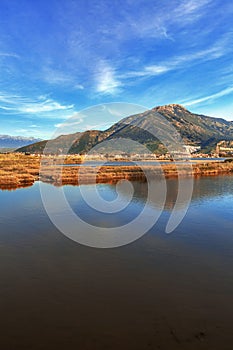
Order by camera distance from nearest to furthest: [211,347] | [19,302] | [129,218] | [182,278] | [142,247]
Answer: [211,347] → [19,302] → [182,278] → [142,247] → [129,218]

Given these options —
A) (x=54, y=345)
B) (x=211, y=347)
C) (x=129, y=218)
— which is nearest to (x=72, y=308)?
(x=54, y=345)

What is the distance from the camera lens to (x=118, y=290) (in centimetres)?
1348

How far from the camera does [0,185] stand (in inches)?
2039

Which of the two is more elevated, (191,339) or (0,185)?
(0,185)

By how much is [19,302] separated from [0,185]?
144 feet

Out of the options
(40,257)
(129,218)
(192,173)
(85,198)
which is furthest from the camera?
(192,173)

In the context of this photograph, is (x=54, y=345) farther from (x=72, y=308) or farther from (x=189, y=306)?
(x=189, y=306)

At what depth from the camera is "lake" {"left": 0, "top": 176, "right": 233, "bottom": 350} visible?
1000 cm

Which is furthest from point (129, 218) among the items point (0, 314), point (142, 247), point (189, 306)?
point (0, 314)

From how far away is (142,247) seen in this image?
65.5 ft

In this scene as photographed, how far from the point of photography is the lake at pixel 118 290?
10.0m

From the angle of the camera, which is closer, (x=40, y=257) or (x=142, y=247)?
(x=40, y=257)

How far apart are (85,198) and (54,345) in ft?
99.1

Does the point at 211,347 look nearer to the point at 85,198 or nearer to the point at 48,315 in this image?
the point at 48,315
